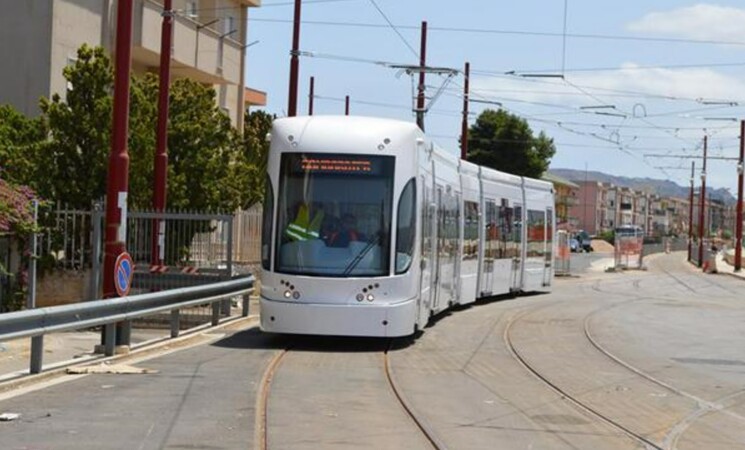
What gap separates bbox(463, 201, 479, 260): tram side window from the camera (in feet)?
81.4

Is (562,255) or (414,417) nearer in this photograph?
(414,417)

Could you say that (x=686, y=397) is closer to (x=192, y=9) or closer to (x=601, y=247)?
(x=192, y=9)

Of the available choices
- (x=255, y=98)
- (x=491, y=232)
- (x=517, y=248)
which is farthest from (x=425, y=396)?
(x=255, y=98)

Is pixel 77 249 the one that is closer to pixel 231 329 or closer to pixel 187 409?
pixel 231 329

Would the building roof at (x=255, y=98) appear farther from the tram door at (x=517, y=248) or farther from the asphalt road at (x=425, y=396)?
the asphalt road at (x=425, y=396)

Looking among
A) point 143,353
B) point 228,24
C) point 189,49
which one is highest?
point 228,24

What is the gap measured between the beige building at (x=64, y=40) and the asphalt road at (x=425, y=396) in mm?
12180

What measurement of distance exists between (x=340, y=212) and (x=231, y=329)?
4.31 m

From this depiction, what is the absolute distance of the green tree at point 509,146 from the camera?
81.8m

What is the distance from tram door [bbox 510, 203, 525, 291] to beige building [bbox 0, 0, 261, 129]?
397 inches

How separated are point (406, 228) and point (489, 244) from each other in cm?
1075

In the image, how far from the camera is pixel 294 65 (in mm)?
28344

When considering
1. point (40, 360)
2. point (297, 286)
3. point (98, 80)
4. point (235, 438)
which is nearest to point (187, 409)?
point (235, 438)

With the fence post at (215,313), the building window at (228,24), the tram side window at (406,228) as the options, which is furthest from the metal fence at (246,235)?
the tram side window at (406,228)
